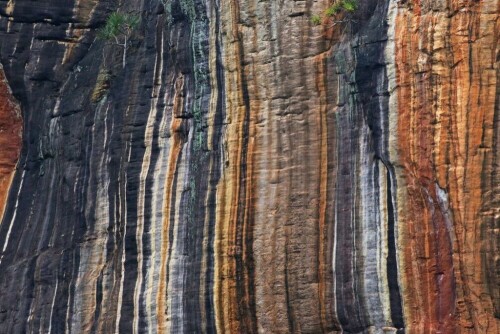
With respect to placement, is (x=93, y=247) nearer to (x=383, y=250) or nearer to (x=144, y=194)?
(x=144, y=194)

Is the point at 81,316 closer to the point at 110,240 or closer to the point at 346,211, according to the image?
the point at 110,240

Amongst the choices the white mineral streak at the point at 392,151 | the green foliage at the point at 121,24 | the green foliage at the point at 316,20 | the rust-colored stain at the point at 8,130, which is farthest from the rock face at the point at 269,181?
the rust-colored stain at the point at 8,130

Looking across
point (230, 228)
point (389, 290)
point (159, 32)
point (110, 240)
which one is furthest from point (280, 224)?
point (159, 32)

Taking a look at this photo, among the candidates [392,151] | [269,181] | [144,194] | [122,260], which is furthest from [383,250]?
[122,260]

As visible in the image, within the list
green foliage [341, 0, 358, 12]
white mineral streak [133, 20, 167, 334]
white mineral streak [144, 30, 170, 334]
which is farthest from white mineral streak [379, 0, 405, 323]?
white mineral streak [133, 20, 167, 334]

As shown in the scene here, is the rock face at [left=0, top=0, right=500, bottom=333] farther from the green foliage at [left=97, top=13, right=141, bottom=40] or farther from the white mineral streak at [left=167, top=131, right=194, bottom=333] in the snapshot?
the green foliage at [left=97, top=13, right=141, bottom=40]

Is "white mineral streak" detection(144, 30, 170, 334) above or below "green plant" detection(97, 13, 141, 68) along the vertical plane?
below
